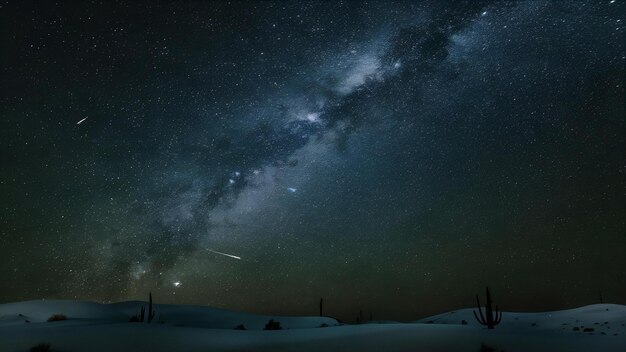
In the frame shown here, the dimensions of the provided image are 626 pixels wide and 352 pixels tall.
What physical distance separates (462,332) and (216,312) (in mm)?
32847

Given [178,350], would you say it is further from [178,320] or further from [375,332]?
[178,320]

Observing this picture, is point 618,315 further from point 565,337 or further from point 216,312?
point 216,312

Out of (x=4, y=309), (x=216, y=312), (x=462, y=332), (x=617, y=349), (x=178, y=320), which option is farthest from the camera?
(x=216, y=312)

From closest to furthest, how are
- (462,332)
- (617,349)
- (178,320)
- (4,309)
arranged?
1. (617,349)
2. (462,332)
3. (4,309)
4. (178,320)

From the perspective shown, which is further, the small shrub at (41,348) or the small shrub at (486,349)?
the small shrub at (486,349)

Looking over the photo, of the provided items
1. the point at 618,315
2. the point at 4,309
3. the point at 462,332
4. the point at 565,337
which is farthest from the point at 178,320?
the point at 618,315

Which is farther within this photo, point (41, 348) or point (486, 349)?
point (486, 349)

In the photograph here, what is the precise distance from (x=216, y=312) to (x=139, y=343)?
3189 centimetres

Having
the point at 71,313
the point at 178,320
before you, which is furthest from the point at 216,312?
the point at 71,313

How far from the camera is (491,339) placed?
42.2ft

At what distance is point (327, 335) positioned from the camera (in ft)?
49.2

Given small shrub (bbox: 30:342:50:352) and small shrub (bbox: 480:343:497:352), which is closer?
small shrub (bbox: 30:342:50:352)

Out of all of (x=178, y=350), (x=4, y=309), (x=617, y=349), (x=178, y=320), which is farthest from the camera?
(x=178, y=320)

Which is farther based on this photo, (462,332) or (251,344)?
(462,332)
